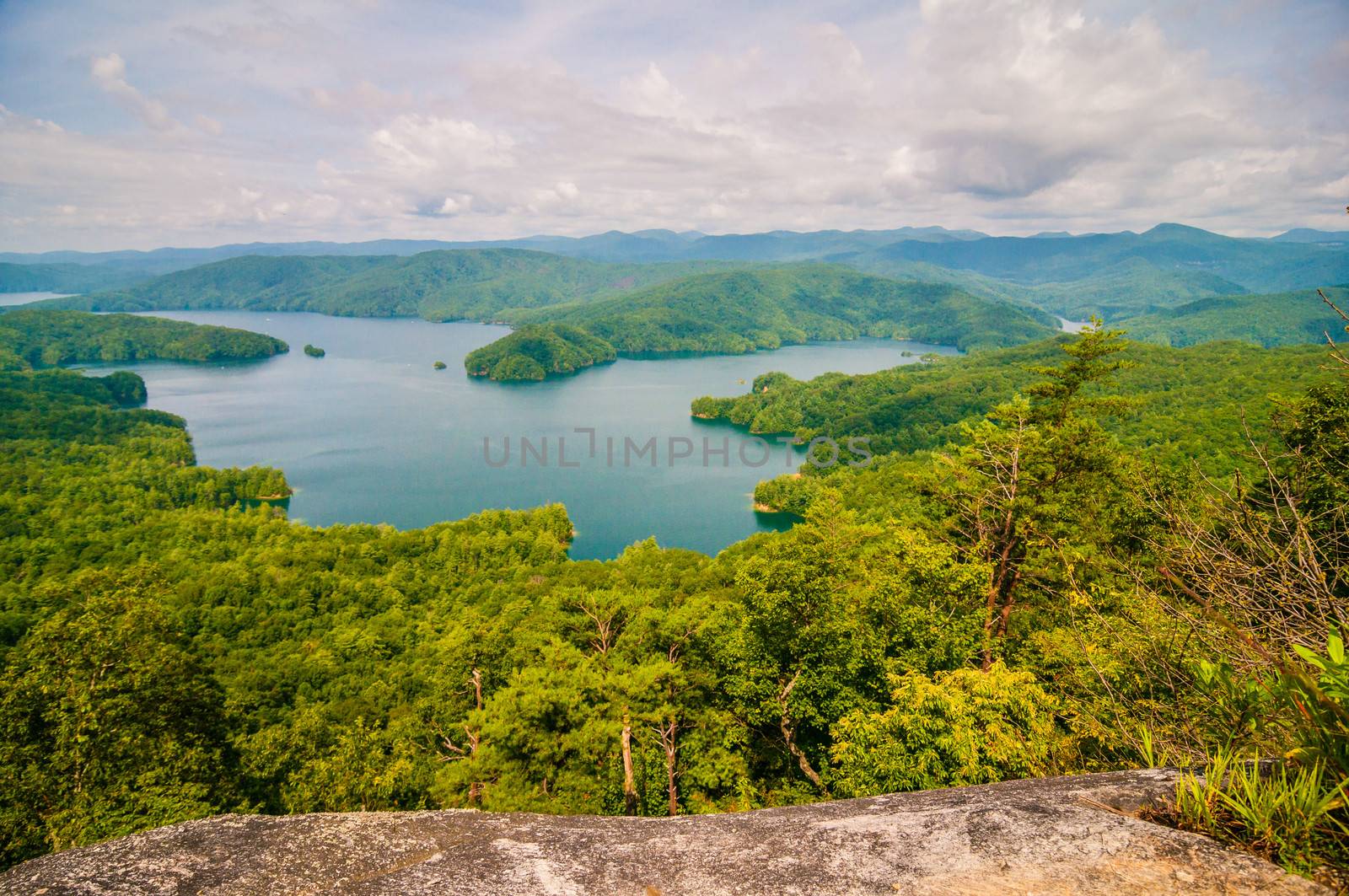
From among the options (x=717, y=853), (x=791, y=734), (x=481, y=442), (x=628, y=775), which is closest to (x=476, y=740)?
(x=628, y=775)

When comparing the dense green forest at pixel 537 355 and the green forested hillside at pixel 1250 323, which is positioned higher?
the green forested hillside at pixel 1250 323

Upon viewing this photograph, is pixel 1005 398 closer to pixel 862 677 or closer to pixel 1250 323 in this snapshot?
pixel 862 677

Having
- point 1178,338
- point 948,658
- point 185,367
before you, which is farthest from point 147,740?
point 1178,338

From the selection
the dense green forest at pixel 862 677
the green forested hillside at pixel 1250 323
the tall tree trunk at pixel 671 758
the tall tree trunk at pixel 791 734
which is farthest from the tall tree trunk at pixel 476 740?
the green forested hillside at pixel 1250 323

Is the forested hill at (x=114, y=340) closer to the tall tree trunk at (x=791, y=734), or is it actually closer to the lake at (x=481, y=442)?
the lake at (x=481, y=442)

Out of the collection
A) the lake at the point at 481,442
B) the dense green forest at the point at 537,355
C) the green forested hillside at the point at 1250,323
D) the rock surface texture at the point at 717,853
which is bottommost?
the lake at the point at 481,442
